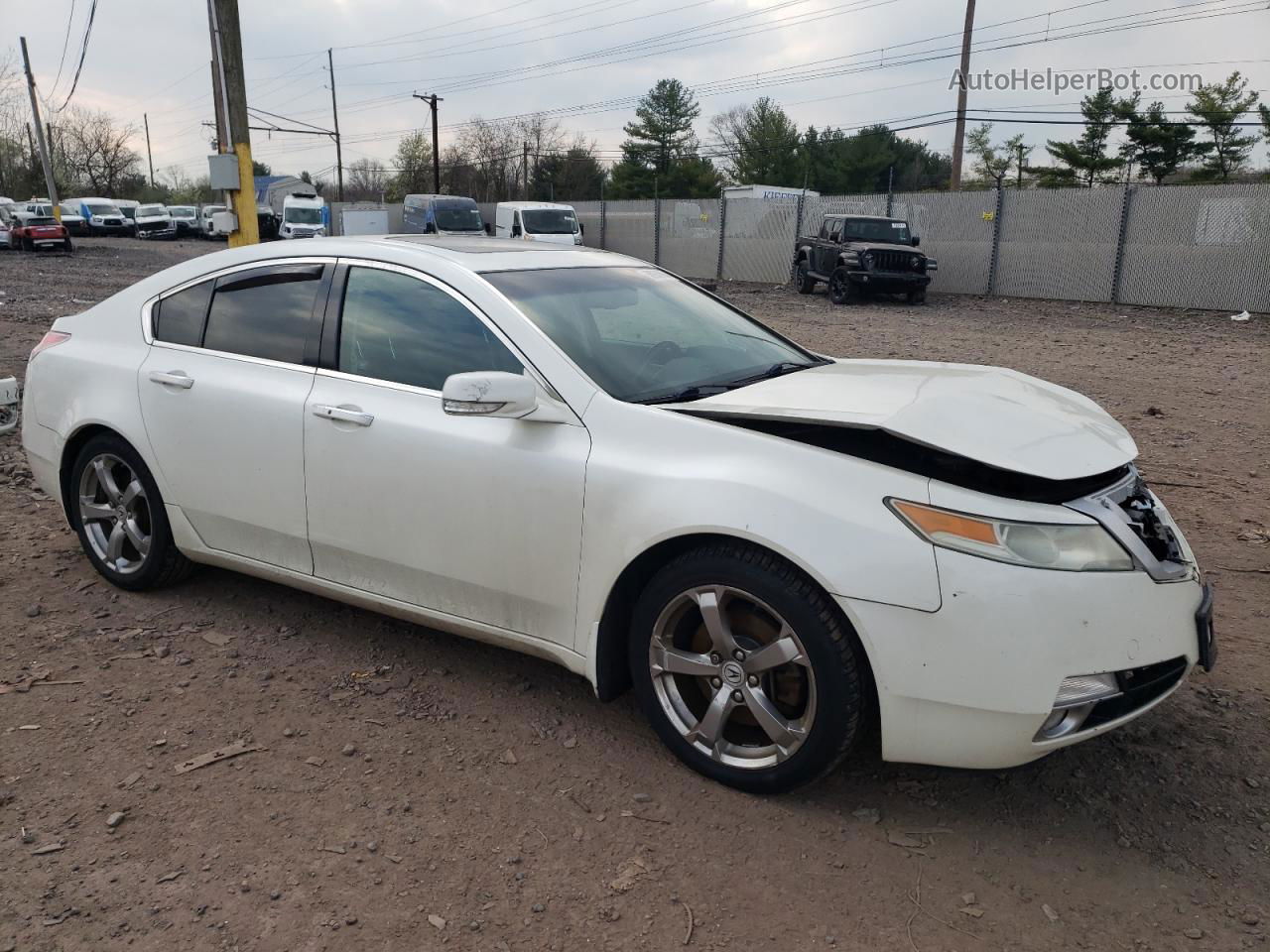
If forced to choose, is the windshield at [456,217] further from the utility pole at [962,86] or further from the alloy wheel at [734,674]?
the alloy wheel at [734,674]

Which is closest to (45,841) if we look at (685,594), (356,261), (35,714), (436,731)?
(35,714)

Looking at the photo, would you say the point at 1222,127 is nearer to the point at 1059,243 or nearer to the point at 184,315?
the point at 1059,243

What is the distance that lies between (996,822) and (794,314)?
55.0 feet

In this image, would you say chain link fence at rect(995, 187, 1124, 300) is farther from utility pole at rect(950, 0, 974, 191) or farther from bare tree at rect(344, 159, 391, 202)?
bare tree at rect(344, 159, 391, 202)

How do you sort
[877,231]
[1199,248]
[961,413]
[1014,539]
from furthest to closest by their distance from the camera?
[877,231] < [1199,248] < [961,413] < [1014,539]

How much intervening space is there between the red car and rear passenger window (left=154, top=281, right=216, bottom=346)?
36471 mm

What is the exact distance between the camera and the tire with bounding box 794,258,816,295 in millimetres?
23078

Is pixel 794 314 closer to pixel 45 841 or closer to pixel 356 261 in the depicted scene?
pixel 356 261

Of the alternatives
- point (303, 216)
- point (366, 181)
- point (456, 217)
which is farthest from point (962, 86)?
point (366, 181)

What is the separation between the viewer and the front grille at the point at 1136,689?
2.59 metres

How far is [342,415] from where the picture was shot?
3496mm

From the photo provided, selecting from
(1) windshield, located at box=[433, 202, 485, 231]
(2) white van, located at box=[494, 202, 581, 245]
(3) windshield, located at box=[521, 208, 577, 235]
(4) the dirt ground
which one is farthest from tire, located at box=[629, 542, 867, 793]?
(1) windshield, located at box=[433, 202, 485, 231]

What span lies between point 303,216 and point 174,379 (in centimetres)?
3623

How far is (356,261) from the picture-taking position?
3.74m
